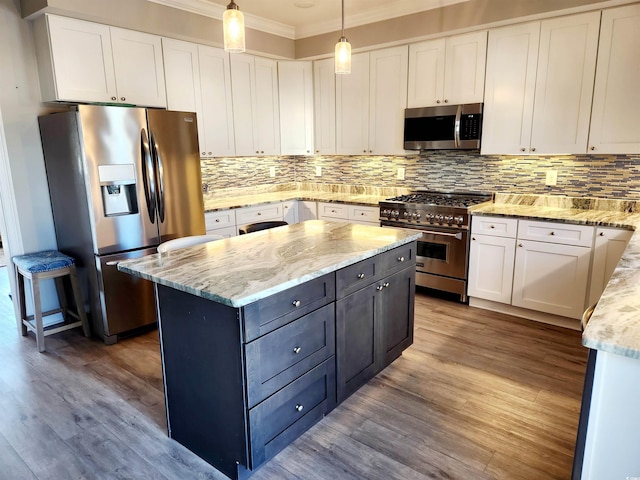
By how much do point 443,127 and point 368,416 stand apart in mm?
2765

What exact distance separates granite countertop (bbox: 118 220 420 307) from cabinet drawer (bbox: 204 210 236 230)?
138 centimetres

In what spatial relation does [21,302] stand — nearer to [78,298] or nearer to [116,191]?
[78,298]

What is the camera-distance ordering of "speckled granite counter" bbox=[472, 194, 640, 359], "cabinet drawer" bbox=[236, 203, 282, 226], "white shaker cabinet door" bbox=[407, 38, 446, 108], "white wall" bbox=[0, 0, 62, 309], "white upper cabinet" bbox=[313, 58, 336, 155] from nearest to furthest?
"speckled granite counter" bbox=[472, 194, 640, 359], "white wall" bbox=[0, 0, 62, 309], "white shaker cabinet door" bbox=[407, 38, 446, 108], "cabinet drawer" bbox=[236, 203, 282, 226], "white upper cabinet" bbox=[313, 58, 336, 155]

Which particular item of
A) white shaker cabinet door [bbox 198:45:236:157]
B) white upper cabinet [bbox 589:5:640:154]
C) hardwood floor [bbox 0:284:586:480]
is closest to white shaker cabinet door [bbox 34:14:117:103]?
white shaker cabinet door [bbox 198:45:236:157]

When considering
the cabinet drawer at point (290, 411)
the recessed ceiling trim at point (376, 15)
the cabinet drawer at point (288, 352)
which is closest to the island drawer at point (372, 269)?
the cabinet drawer at point (288, 352)

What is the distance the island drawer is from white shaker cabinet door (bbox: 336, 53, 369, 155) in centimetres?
224

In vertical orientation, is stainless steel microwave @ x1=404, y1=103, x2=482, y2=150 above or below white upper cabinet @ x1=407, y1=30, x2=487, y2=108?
below

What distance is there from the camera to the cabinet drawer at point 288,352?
1.76 meters


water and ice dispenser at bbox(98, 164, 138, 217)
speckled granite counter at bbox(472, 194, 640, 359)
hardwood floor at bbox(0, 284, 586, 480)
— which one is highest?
water and ice dispenser at bbox(98, 164, 138, 217)

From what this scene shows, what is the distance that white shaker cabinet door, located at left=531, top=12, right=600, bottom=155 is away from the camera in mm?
3240

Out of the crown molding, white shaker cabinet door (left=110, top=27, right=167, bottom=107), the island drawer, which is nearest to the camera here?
the island drawer

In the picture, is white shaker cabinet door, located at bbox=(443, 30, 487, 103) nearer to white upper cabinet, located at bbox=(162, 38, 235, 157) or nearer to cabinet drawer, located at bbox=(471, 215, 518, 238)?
cabinet drawer, located at bbox=(471, 215, 518, 238)

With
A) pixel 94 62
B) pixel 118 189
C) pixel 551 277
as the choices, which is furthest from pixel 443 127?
pixel 94 62

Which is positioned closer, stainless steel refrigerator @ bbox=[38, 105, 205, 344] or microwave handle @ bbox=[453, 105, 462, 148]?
stainless steel refrigerator @ bbox=[38, 105, 205, 344]
